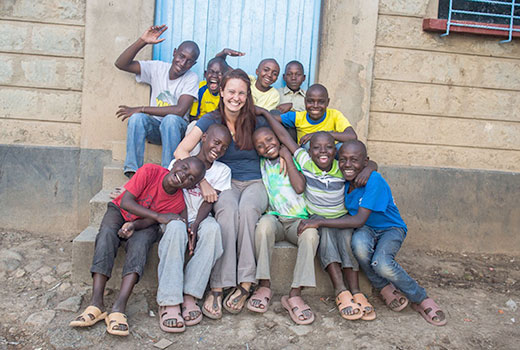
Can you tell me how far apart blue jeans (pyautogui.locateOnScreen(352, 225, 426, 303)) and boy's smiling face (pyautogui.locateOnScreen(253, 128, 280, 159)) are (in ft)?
2.71

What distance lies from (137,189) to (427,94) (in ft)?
9.96

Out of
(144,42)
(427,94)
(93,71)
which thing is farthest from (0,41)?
(427,94)

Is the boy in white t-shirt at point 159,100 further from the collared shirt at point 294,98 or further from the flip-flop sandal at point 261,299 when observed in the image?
the flip-flop sandal at point 261,299

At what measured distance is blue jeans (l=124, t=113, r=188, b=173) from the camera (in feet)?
12.3

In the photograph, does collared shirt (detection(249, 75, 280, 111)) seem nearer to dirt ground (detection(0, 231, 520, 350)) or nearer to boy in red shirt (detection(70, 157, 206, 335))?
boy in red shirt (detection(70, 157, 206, 335))

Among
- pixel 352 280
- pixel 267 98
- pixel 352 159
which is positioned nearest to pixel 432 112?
pixel 267 98

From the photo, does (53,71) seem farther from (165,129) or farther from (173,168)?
(173,168)

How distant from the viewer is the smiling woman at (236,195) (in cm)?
307

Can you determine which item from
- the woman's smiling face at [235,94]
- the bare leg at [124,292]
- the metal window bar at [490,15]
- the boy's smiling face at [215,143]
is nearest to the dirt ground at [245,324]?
the bare leg at [124,292]

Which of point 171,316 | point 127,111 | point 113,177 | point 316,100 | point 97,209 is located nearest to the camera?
point 171,316

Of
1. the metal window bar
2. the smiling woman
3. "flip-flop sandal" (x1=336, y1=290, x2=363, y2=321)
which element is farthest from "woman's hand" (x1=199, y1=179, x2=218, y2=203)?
the metal window bar

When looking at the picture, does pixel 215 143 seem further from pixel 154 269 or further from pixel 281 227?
pixel 154 269

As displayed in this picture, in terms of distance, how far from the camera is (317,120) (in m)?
3.80

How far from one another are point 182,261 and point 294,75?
84.7 inches
